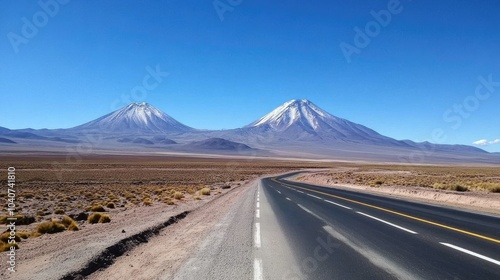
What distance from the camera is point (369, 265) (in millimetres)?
6750

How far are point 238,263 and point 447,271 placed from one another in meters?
3.82

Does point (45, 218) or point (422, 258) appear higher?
point (422, 258)

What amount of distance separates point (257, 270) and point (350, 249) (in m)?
2.57

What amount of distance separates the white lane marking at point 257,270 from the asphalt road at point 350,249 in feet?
0.05

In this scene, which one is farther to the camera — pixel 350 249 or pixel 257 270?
pixel 350 249

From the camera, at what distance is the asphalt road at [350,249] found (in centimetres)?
641

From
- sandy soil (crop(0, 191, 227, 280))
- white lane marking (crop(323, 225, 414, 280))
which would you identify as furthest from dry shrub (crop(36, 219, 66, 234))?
white lane marking (crop(323, 225, 414, 280))

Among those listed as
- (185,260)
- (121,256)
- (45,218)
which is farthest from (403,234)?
(45,218)

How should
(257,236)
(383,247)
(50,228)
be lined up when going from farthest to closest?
1. (50,228)
2. (257,236)
3. (383,247)

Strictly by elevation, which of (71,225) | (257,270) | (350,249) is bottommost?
(71,225)

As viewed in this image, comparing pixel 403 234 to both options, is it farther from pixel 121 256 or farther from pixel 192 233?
pixel 121 256

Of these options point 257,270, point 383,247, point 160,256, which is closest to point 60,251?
point 160,256

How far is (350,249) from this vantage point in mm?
8125

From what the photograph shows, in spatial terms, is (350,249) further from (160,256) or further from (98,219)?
(98,219)
